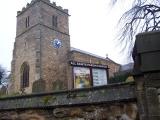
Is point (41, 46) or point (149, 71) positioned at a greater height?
point (41, 46)

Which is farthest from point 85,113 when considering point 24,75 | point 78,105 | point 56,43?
point 56,43

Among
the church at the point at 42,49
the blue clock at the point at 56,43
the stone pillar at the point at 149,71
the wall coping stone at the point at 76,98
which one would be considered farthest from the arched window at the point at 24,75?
the stone pillar at the point at 149,71

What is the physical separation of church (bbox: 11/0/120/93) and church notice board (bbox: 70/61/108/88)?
13390 millimetres

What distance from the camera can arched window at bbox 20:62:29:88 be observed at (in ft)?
124

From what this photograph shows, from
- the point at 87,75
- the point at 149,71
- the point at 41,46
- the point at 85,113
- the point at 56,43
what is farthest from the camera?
the point at 56,43

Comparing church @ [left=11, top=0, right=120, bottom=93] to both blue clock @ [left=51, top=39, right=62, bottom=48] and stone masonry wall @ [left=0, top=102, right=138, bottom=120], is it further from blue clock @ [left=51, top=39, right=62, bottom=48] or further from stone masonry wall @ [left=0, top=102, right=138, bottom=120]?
stone masonry wall @ [left=0, top=102, right=138, bottom=120]

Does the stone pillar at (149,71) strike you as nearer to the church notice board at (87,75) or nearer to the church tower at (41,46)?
the church notice board at (87,75)

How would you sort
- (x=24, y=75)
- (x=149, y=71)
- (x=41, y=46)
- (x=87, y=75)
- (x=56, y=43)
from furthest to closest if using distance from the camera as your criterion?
(x=56, y=43), (x=24, y=75), (x=41, y=46), (x=87, y=75), (x=149, y=71)

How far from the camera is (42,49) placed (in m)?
37.2

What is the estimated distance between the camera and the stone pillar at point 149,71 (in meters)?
4.30

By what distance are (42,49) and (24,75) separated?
192 inches

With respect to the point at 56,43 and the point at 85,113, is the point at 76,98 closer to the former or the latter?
the point at 85,113

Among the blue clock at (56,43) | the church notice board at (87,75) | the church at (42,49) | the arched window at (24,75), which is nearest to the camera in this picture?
the church notice board at (87,75)

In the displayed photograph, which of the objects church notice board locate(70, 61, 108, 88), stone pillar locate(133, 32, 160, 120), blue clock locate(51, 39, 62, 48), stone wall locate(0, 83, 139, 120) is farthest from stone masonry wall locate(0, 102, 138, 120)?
blue clock locate(51, 39, 62, 48)
